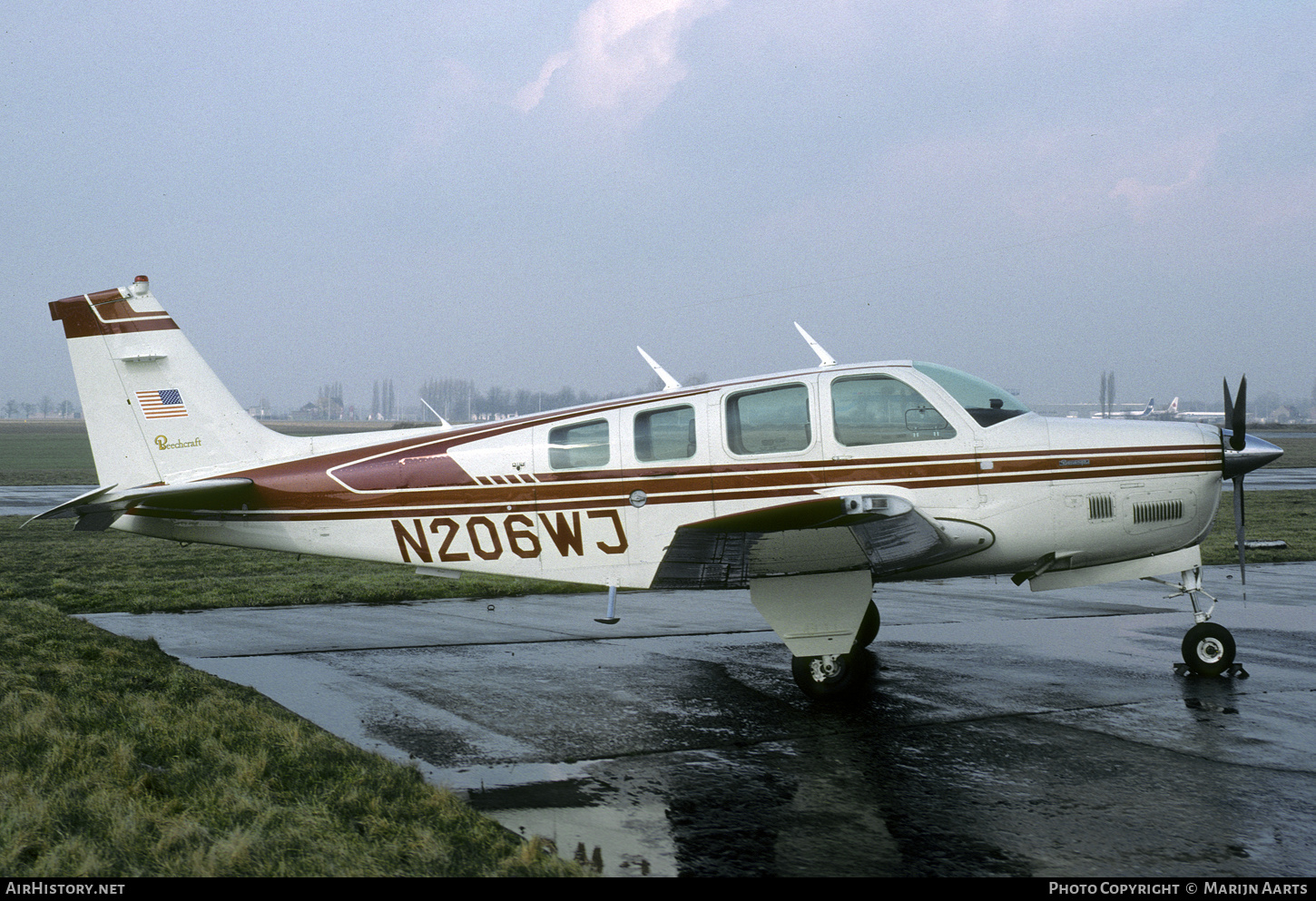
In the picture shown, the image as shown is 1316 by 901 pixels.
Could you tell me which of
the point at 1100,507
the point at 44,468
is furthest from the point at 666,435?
the point at 44,468

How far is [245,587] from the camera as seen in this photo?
1370 centimetres

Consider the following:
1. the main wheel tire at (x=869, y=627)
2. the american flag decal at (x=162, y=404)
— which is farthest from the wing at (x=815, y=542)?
the american flag decal at (x=162, y=404)

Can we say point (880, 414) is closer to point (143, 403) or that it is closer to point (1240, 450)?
point (1240, 450)

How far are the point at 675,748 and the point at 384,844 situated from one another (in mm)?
2334

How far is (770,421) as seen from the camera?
7688mm

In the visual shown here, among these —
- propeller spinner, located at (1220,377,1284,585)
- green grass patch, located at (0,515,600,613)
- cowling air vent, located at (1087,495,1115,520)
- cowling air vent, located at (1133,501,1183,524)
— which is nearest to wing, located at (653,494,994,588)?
cowling air vent, located at (1087,495,1115,520)

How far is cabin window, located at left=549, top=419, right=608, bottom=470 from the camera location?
7.90m

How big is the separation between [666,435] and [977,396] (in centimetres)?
246

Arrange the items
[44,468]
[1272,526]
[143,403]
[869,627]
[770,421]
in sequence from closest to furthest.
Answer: [770,421]
[143,403]
[869,627]
[1272,526]
[44,468]

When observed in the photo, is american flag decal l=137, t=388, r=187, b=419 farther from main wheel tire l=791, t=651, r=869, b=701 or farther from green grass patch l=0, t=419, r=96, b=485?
green grass patch l=0, t=419, r=96, b=485

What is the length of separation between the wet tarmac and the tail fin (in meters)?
1.82

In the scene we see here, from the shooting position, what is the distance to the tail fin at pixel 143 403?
8.64 meters

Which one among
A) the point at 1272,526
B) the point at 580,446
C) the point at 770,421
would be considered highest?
the point at 770,421

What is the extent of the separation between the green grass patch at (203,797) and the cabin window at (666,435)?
3.11m
